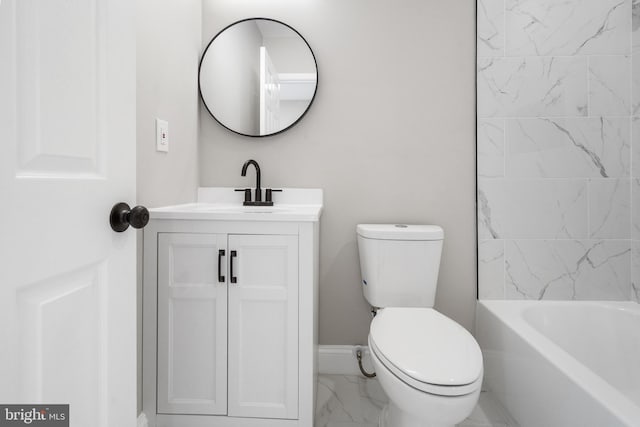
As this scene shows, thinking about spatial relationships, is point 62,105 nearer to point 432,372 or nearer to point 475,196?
point 432,372

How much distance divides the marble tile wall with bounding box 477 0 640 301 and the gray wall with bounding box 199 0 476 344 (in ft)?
0.37

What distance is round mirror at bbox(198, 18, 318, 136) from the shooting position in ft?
5.86

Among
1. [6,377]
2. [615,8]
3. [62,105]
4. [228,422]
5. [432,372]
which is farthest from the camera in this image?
[615,8]

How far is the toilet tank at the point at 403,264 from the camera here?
158cm

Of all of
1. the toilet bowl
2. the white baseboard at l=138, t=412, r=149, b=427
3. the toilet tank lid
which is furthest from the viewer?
the toilet tank lid

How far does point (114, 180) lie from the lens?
0.75m

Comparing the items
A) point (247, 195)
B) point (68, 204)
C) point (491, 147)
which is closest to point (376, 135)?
point (491, 147)

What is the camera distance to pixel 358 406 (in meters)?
1.58

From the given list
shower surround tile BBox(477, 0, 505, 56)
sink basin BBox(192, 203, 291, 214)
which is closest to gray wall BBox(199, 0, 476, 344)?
shower surround tile BBox(477, 0, 505, 56)

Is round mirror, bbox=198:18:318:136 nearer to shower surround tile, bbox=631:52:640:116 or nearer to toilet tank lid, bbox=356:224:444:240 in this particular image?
toilet tank lid, bbox=356:224:444:240

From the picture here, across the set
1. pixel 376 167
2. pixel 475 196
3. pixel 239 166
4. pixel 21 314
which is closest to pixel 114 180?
pixel 21 314

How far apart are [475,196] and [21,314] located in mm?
1770

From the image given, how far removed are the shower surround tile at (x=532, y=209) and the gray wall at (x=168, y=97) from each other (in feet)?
4.66

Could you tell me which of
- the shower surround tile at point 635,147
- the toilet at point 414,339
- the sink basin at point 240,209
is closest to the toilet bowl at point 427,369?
the toilet at point 414,339
